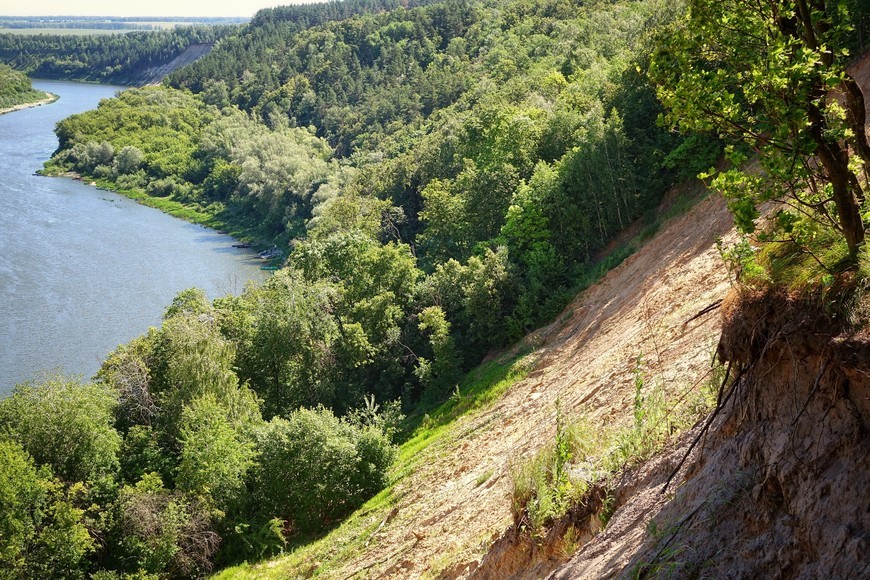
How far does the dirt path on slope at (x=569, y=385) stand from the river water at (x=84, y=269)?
25.3 metres

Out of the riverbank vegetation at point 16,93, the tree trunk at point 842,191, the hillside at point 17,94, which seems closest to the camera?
the tree trunk at point 842,191

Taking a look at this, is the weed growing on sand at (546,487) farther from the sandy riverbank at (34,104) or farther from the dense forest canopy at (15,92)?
the dense forest canopy at (15,92)

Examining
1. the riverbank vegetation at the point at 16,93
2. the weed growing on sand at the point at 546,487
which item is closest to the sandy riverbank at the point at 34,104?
the riverbank vegetation at the point at 16,93

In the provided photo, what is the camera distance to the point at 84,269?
201 feet

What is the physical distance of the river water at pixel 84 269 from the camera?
46688 mm

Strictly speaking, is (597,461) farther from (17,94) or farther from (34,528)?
(17,94)

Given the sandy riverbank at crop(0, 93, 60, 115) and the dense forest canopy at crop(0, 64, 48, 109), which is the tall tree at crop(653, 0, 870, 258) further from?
the dense forest canopy at crop(0, 64, 48, 109)

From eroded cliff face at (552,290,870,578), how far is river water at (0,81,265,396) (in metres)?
35.9

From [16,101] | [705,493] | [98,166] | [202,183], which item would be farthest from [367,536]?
[16,101]

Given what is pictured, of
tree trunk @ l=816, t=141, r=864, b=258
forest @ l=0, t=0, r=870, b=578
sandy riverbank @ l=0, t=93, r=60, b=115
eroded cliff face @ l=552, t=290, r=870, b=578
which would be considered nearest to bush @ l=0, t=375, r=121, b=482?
forest @ l=0, t=0, r=870, b=578

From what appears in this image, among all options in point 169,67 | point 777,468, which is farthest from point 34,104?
point 777,468

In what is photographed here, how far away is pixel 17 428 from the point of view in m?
23.1

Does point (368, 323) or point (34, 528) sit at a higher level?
point (368, 323)

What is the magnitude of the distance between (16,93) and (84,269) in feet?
395
